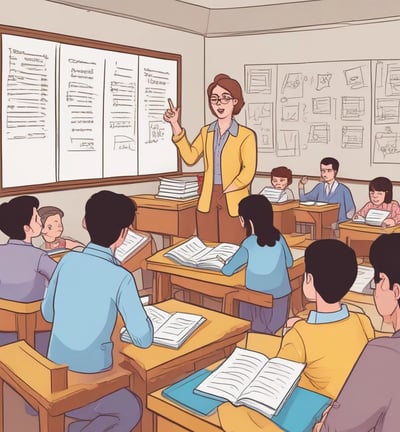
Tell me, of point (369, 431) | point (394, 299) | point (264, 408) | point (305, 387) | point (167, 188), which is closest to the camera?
point (369, 431)

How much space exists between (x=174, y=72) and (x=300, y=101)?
119 cm

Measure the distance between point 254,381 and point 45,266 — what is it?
137cm

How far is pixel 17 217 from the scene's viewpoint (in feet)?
8.88

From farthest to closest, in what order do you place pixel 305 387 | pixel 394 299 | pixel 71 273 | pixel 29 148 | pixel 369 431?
pixel 29 148, pixel 71 273, pixel 305 387, pixel 394 299, pixel 369 431

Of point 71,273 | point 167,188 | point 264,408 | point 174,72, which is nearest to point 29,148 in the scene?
point 167,188

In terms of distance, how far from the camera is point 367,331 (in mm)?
1685

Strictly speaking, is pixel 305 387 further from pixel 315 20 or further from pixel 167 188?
pixel 315 20

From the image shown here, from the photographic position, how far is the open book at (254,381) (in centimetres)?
142

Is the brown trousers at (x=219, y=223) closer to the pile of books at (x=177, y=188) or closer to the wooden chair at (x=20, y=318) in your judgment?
the pile of books at (x=177, y=188)

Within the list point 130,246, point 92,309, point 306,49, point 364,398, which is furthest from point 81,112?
point 364,398

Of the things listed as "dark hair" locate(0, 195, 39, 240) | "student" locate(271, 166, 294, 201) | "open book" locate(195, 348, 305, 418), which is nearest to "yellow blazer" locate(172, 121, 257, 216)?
"student" locate(271, 166, 294, 201)

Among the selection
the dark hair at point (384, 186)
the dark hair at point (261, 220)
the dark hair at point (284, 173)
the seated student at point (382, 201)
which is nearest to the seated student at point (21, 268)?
the dark hair at point (261, 220)

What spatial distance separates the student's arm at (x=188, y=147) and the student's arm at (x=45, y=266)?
1.69 meters

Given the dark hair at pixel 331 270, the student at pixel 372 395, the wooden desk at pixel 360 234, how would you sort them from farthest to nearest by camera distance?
1. the wooden desk at pixel 360 234
2. the dark hair at pixel 331 270
3. the student at pixel 372 395
